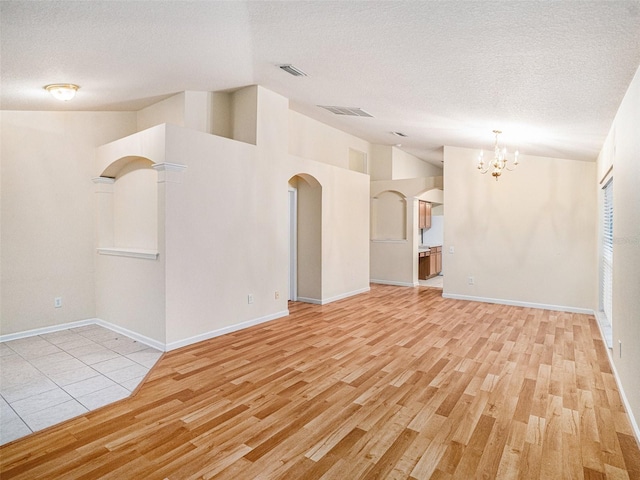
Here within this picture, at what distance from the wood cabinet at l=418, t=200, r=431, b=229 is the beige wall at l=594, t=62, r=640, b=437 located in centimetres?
551

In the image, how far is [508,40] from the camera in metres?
2.40

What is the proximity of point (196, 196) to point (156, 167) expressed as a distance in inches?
21.0

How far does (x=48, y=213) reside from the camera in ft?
15.5

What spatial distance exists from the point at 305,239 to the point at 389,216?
2921 mm

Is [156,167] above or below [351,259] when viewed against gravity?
above

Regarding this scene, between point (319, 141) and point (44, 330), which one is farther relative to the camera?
point (319, 141)

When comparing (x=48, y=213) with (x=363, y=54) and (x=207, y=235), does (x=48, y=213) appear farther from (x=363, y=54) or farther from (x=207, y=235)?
(x=363, y=54)

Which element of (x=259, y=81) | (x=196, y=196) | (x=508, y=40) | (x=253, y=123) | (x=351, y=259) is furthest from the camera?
(x=351, y=259)

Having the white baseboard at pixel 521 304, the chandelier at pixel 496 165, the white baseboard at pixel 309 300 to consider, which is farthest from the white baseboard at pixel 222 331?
the chandelier at pixel 496 165

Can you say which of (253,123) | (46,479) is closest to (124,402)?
(46,479)

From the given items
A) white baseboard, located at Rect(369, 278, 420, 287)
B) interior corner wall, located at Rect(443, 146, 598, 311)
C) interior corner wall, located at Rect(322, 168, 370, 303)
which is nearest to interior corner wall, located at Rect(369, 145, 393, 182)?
interior corner wall, located at Rect(322, 168, 370, 303)

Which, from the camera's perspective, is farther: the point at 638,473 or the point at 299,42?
the point at 299,42

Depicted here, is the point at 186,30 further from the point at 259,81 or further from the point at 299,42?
the point at 259,81

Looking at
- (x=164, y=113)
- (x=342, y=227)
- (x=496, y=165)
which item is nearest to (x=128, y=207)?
(x=164, y=113)
